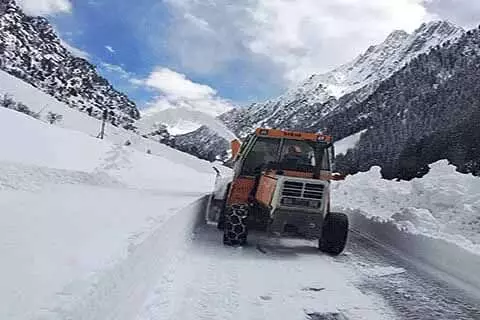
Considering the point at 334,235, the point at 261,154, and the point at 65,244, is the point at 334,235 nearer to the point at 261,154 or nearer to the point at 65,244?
the point at 261,154

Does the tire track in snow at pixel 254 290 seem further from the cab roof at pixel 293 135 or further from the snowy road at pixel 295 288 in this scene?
the cab roof at pixel 293 135

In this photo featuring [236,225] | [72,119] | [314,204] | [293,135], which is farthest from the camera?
[72,119]

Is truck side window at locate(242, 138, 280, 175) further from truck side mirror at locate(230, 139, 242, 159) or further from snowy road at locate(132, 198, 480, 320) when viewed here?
snowy road at locate(132, 198, 480, 320)

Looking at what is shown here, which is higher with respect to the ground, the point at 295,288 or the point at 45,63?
the point at 45,63

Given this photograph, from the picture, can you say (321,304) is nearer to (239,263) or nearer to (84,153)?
(239,263)

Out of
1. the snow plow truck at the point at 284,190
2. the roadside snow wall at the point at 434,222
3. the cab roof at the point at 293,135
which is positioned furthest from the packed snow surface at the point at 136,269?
the cab roof at the point at 293,135

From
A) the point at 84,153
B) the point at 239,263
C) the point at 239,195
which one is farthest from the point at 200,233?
the point at 84,153

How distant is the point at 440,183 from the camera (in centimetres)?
1237

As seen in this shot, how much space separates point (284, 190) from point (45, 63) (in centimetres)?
13989

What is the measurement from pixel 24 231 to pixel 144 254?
1.30 meters

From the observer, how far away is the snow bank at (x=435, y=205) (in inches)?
374

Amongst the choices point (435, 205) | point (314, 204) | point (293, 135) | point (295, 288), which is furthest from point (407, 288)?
point (435, 205)

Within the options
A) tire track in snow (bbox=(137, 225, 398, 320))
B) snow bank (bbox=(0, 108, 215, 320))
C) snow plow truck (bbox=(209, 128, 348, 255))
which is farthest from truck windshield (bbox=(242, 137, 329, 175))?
tire track in snow (bbox=(137, 225, 398, 320))

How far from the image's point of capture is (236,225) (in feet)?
29.5
